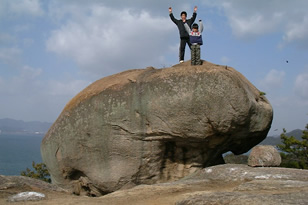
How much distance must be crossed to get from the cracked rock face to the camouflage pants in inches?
9.6

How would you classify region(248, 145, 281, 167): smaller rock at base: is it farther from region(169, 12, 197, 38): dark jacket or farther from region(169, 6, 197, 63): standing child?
region(169, 12, 197, 38): dark jacket

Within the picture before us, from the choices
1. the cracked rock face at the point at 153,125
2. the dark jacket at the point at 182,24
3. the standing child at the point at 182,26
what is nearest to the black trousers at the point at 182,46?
the standing child at the point at 182,26

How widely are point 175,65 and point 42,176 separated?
49.6 ft

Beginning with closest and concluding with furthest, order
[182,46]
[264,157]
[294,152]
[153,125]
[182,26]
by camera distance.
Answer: [264,157]
[153,125]
[182,26]
[182,46]
[294,152]

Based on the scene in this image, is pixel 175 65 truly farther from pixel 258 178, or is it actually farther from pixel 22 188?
pixel 22 188

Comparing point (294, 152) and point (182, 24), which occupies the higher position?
point (182, 24)

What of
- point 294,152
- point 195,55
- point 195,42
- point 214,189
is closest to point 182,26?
point 195,42

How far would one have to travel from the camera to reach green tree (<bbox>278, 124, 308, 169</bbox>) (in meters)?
14.3

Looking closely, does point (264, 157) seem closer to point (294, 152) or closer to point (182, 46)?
point (182, 46)

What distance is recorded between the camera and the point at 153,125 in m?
10.4

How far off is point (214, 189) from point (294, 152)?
8.29m

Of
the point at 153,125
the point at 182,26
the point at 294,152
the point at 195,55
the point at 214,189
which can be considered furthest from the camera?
the point at 294,152

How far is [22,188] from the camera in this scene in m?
9.59

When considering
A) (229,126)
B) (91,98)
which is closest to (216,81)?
(229,126)
